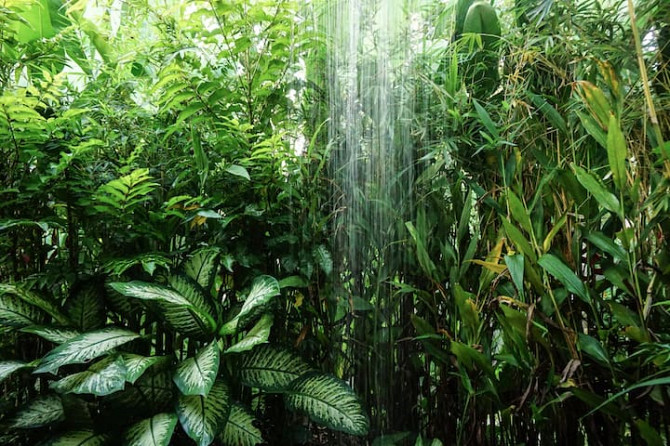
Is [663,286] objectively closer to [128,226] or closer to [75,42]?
[128,226]

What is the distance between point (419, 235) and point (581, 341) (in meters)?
0.40

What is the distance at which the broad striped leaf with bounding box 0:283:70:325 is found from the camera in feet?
3.11

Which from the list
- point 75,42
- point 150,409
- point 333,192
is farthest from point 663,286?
point 75,42

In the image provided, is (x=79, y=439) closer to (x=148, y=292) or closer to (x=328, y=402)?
(x=148, y=292)

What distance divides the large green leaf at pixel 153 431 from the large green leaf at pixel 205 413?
32 millimetres

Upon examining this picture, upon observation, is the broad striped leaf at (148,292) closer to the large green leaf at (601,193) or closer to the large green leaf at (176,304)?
the large green leaf at (176,304)

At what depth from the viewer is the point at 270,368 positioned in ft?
3.20

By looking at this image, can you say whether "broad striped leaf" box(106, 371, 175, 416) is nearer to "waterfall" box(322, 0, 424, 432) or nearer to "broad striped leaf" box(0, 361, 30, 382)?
"broad striped leaf" box(0, 361, 30, 382)

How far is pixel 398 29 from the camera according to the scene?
117 cm

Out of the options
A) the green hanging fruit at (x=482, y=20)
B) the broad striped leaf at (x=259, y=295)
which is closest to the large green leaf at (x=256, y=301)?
the broad striped leaf at (x=259, y=295)

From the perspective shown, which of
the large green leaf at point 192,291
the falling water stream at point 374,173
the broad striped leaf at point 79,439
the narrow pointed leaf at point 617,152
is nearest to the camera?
the narrow pointed leaf at point 617,152

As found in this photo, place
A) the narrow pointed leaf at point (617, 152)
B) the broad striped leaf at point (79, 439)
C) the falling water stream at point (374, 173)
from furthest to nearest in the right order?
the falling water stream at point (374, 173), the broad striped leaf at point (79, 439), the narrow pointed leaf at point (617, 152)

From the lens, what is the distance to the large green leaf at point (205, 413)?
79 centimetres

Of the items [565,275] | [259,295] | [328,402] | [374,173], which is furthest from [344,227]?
[565,275]
